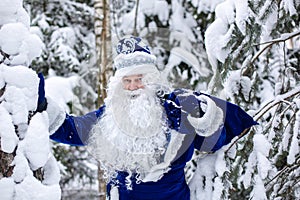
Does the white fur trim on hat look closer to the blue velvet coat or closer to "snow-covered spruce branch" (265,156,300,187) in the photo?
the blue velvet coat

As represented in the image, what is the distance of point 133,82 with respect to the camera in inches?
114

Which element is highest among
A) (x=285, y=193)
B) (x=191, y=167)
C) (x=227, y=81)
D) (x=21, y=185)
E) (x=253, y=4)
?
(x=253, y=4)

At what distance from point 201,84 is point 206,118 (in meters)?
3.50

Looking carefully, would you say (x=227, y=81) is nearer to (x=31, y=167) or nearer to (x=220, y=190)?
(x=220, y=190)

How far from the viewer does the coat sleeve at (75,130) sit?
2.79 meters

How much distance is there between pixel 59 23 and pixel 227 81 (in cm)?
497

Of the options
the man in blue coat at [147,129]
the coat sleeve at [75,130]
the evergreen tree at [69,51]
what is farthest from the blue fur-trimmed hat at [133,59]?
the evergreen tree at [69,51]

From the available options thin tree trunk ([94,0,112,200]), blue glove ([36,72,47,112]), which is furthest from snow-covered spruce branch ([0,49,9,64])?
thin tree trunk ([94,0,112,200])

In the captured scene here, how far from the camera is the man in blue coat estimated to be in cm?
280

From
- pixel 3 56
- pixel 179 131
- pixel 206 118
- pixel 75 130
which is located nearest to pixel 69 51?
pixel 75 130

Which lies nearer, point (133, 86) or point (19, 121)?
point (19, 121)

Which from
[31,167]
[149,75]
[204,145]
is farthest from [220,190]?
[31,167]

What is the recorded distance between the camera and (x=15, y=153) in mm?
1837

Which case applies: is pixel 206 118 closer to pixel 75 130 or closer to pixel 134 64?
pixel 134 64
